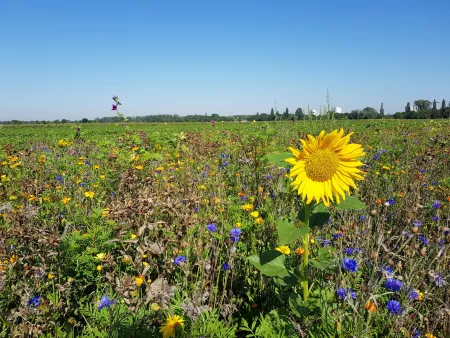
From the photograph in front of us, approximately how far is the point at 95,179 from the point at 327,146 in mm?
3553

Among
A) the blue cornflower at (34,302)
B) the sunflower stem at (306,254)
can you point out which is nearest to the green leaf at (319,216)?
the sunflower stem at (306,254)

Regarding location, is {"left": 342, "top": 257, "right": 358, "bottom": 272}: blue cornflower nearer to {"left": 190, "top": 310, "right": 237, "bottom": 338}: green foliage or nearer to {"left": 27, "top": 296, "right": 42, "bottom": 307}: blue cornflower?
{"left": 190, "top": 310, "right": 237, "bottom": 338}: green foliage

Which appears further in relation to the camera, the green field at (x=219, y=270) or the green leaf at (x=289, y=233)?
the green field at (x=219, y=270)

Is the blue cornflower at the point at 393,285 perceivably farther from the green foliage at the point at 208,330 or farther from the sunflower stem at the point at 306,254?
the green foliage at the point at 208,330

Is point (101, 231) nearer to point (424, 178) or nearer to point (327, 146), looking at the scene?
point (327, 146)

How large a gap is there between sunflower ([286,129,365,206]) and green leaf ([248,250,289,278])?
1.35 feet

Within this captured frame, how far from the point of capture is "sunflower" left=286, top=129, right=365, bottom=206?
1.43 m

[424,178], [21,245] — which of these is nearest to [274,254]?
[21,245]

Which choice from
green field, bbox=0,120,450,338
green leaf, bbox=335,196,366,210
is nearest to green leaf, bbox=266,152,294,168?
green field, bbox=0,120,450,338

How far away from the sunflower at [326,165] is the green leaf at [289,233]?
0.57 ft

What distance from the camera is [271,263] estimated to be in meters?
1.62

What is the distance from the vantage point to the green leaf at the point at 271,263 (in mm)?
1570

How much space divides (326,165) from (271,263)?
2.10 feet

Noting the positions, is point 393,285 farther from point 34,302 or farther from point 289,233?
point 34,302
